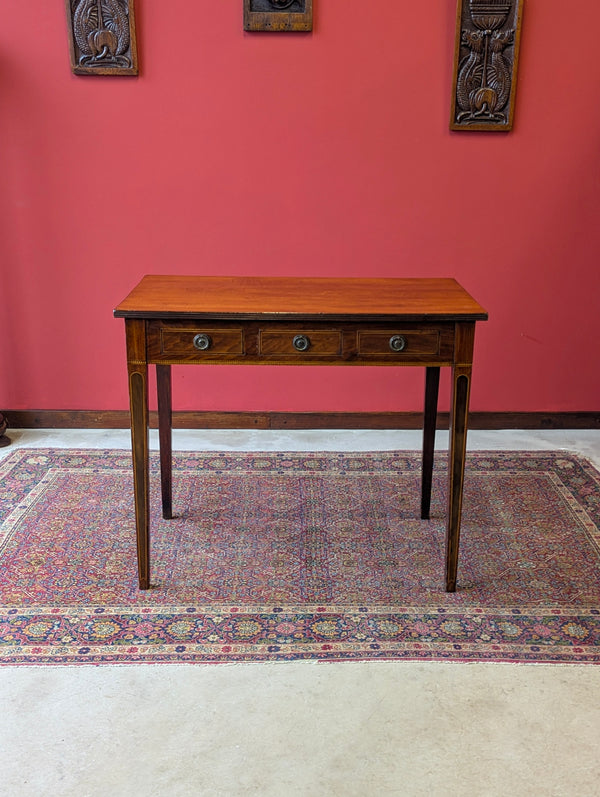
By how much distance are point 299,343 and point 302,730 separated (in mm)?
1024

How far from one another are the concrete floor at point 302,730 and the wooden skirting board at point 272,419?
1765mm

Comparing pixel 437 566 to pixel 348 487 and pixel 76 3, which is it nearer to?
pixel 348 487

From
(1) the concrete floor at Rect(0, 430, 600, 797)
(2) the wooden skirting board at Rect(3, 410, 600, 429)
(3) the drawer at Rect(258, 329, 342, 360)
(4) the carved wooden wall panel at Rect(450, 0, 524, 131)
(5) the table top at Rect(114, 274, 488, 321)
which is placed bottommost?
(1) the concrete floor at Rect(0, 430, 600, 797)

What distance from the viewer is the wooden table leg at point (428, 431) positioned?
2871 millimetres

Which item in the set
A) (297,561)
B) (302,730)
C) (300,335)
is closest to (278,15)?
(300,335)

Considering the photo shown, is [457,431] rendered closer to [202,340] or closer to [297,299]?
[297,299]

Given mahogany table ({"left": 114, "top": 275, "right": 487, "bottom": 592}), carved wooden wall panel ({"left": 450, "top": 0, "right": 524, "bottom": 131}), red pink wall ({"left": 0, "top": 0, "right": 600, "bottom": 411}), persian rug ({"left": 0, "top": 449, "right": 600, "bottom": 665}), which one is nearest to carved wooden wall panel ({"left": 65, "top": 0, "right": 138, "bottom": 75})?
red pink wall ({"left": 0, "top": 0, "right": 600, "bottom": 411})

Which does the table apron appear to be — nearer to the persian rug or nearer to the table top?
the table top

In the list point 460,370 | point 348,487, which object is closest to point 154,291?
point 460,370

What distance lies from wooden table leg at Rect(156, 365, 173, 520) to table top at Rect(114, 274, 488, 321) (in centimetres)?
34

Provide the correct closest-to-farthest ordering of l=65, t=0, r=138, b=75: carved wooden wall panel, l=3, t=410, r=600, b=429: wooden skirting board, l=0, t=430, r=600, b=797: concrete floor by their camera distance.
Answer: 1. l=0, t=430, r=600, b=797: concrete floor
2. l=65, t=0, r=138, b=75: carved wooden wall panel
3. l=3, t=410, r=600, b=429: wooden skirting board

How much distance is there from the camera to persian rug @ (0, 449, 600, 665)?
2.36m

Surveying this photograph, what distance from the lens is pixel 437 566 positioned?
276 cm

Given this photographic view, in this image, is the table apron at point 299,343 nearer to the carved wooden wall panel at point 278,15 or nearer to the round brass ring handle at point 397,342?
the round brass ring handle at point 397,342
